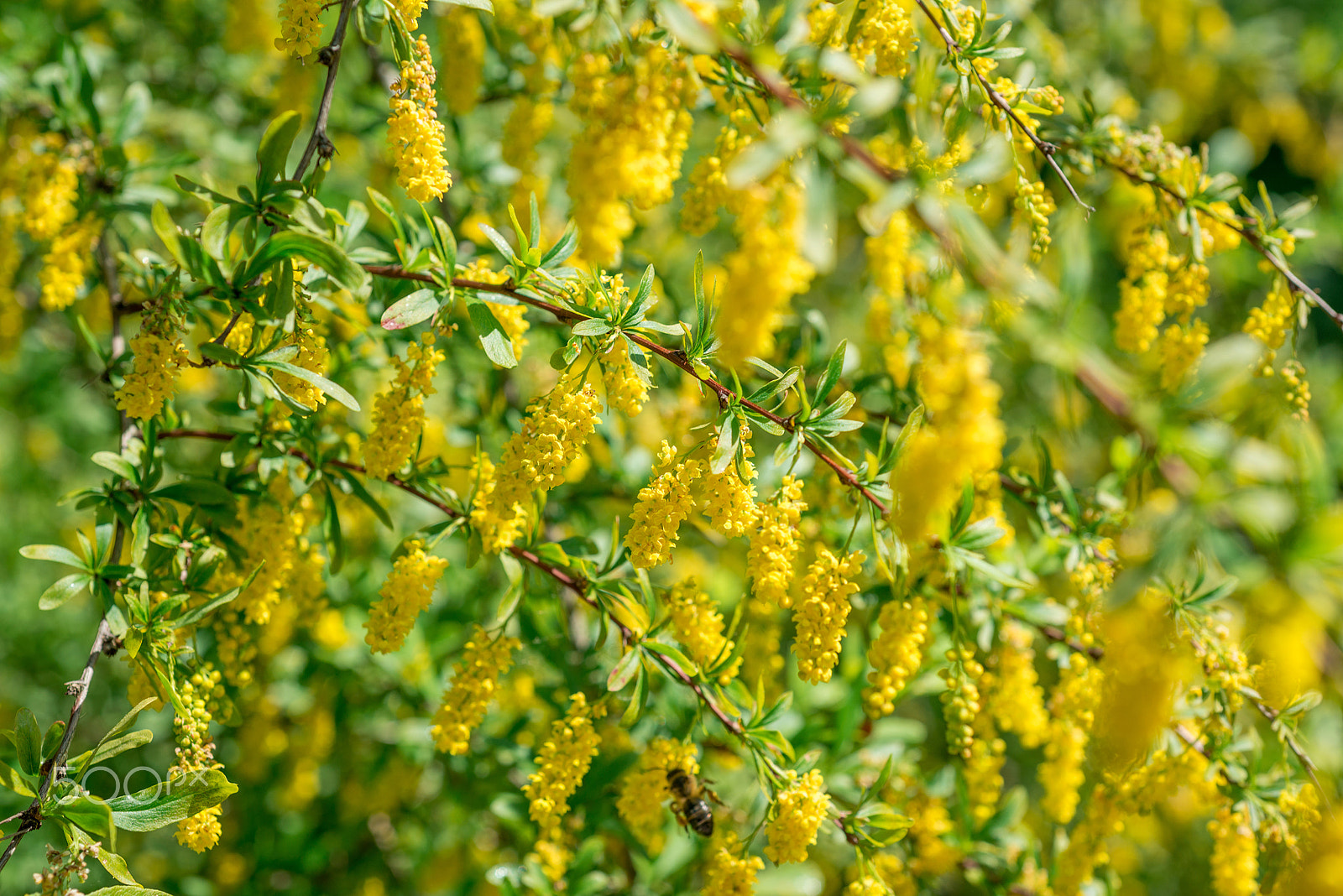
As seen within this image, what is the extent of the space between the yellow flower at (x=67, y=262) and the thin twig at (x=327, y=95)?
3.50 ft

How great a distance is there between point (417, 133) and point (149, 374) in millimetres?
671

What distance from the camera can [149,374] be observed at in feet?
5.28

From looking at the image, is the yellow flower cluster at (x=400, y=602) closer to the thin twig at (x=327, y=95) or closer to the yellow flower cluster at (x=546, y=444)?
the yellow flower cluster at (x=546, y=444)

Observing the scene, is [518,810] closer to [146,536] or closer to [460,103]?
[146,536]

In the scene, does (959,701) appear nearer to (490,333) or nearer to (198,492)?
(490,333)

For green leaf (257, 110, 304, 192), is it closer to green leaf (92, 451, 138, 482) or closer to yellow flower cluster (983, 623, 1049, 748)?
green leaf (92, 451, 138, 482)

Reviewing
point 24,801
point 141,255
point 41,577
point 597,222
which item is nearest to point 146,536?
point 141,255

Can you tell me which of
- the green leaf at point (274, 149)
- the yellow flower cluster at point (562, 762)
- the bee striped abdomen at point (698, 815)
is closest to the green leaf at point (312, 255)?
the green leaf at point (274, 149)

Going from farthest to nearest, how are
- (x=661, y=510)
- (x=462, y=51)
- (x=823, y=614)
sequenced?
(x=462, y=51), (x=823, y=614), (x=661, y=510)

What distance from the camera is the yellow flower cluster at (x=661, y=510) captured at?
5.53 ft

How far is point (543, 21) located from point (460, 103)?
0.35 metres

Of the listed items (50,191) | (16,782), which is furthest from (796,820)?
(50,191)

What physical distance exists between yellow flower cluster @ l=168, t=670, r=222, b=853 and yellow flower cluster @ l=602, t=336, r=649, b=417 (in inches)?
37.9

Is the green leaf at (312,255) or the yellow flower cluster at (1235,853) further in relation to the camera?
the yellow flower cluster at (1235,853)
